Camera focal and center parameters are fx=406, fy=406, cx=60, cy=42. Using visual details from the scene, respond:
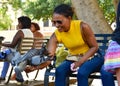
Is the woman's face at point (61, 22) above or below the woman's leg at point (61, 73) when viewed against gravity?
above

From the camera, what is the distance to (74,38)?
4.84 metres

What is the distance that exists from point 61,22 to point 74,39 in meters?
0.28

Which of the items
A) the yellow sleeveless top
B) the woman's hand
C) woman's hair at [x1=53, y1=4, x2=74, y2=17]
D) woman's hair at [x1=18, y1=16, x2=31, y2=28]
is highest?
woman's hair at [x1=53, y1=4, x2=74, y2=17]

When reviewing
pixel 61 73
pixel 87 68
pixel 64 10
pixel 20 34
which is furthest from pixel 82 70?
pixel 20 34

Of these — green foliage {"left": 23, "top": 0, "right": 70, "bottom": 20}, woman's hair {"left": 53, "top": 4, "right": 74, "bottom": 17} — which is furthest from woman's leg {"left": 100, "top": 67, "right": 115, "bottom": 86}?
green foliage {"left": 23, "top": 0, "right": 70, "bottom": 20}

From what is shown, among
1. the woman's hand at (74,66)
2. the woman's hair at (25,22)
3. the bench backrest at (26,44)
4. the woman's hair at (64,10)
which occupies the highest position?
the woman's hair at (64,10)

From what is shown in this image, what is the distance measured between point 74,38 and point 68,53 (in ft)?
1.18

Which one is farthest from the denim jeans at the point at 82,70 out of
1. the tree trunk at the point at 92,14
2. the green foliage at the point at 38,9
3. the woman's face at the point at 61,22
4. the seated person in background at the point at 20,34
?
the green foliage at the point at 38,9

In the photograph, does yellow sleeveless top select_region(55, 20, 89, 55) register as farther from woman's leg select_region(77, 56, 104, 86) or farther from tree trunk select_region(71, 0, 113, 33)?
tree trunk select_region(71, 0, 113, 33)

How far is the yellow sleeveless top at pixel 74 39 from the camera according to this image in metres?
4.84

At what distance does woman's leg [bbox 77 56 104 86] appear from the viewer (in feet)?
15.2

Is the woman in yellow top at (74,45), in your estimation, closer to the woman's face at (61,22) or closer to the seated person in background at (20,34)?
the woman's face at (61,22)

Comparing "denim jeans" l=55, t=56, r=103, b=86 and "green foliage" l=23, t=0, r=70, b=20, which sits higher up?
"green foliage" l=23, t=0, r=70, b=20

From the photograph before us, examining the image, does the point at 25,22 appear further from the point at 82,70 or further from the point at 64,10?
the point at 82,70
